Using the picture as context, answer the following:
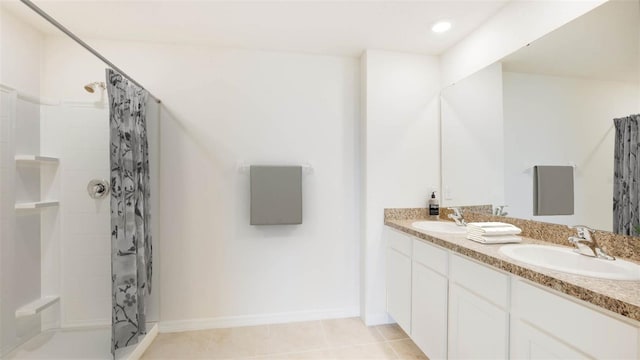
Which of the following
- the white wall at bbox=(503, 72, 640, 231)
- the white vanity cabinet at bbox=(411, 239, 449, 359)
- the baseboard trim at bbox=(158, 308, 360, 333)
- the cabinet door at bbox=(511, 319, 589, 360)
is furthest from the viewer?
the baseboard trim at bbox=(158, 308, 360, 333)

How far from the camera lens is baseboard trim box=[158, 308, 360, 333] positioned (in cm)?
224

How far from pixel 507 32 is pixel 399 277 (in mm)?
1829

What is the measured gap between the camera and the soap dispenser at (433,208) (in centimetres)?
238

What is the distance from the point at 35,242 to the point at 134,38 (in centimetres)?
161

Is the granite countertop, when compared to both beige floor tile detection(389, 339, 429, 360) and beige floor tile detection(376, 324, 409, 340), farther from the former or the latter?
beige floor tile detection(376, 324, 409, 340)

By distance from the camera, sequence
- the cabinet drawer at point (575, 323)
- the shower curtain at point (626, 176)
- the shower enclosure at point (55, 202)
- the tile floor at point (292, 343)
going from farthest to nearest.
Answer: the tile floor at point (292, 343), the shower enclosure at point (55, 202), the shower curtain at point (626, 176), the cabinet drawer at point (575, 323)

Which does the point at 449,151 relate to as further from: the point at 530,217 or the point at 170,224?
the point at 170,224

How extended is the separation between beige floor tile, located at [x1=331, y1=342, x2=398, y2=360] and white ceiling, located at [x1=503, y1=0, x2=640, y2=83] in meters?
2.00

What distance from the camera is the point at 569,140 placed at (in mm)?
1413

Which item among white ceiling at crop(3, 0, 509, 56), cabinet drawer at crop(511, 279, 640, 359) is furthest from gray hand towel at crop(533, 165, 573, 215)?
white ceiling at crop(3, 0, 509, 56)

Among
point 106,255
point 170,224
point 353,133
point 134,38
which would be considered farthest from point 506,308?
point 134,38

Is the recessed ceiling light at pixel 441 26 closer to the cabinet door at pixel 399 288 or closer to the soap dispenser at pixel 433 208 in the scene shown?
the soap dispenser at pixel 433 208

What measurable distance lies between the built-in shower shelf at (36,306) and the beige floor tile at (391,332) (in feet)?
7.87

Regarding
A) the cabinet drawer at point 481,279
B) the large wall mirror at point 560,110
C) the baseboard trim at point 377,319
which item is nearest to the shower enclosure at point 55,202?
the baseboard trim at point 377,319
